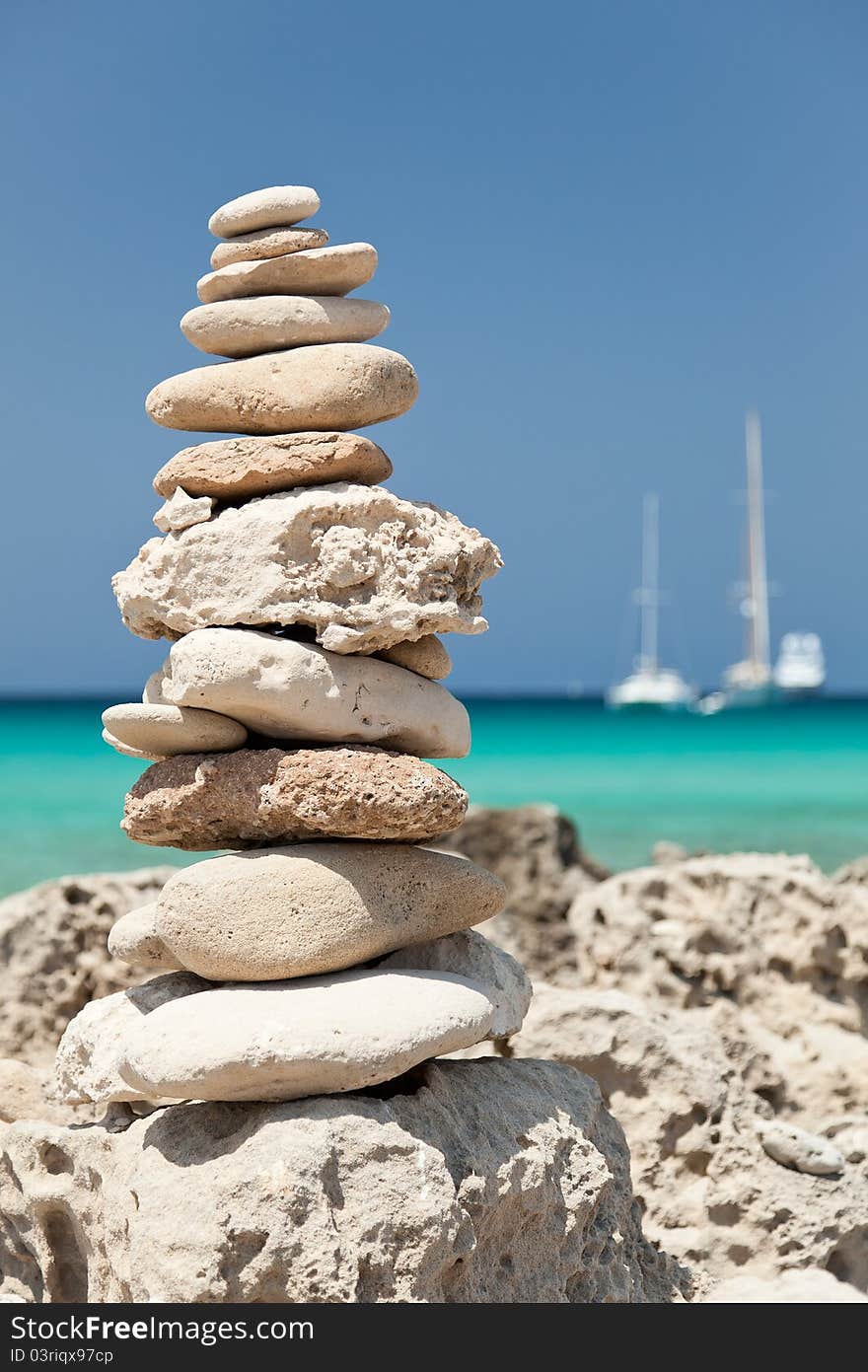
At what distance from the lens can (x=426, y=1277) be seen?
12.3 ft

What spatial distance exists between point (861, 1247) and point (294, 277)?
4150 mm

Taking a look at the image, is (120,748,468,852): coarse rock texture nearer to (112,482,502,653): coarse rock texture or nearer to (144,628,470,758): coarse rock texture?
(144,628,470,758): coarse rock texture

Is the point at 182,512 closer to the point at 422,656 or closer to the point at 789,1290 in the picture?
the point at 422,656

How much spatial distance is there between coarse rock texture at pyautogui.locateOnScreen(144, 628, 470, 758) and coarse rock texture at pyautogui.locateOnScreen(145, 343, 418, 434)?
2.46 feet

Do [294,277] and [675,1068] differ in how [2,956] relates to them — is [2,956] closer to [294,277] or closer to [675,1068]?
[675,1068]

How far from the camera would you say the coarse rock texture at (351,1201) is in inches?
142

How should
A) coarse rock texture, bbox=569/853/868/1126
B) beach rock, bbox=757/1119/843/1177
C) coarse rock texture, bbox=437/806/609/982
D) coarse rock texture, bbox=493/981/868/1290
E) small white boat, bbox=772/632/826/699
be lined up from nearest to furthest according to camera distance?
coarse rock texture, bbox=493/981/868/1290
beach rock, bbox=757/1119/843/1177
coarse rock texture, bbox=569/853/868/1126
coarse rock texture, bbox=437/806/609/982
small white boat, bbox=772/632/826/699

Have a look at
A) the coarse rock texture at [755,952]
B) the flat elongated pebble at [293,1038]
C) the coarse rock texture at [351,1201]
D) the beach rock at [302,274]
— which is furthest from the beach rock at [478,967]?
the coarse rock texture at [755,952]

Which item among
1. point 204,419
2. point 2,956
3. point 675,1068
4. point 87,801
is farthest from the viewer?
point 87,801

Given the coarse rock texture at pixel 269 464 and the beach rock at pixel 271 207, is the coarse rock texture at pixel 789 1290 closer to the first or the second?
the coarse rock texture at pixel 269 464

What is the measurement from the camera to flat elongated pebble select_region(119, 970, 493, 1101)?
3795 millimetres

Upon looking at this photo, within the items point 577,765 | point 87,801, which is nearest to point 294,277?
point 87,801

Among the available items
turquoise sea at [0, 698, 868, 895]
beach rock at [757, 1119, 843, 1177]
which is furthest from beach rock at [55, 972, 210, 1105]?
turquoise sea at [0, 698, 868, 895]

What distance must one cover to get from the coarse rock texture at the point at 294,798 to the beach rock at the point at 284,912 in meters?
0.12
